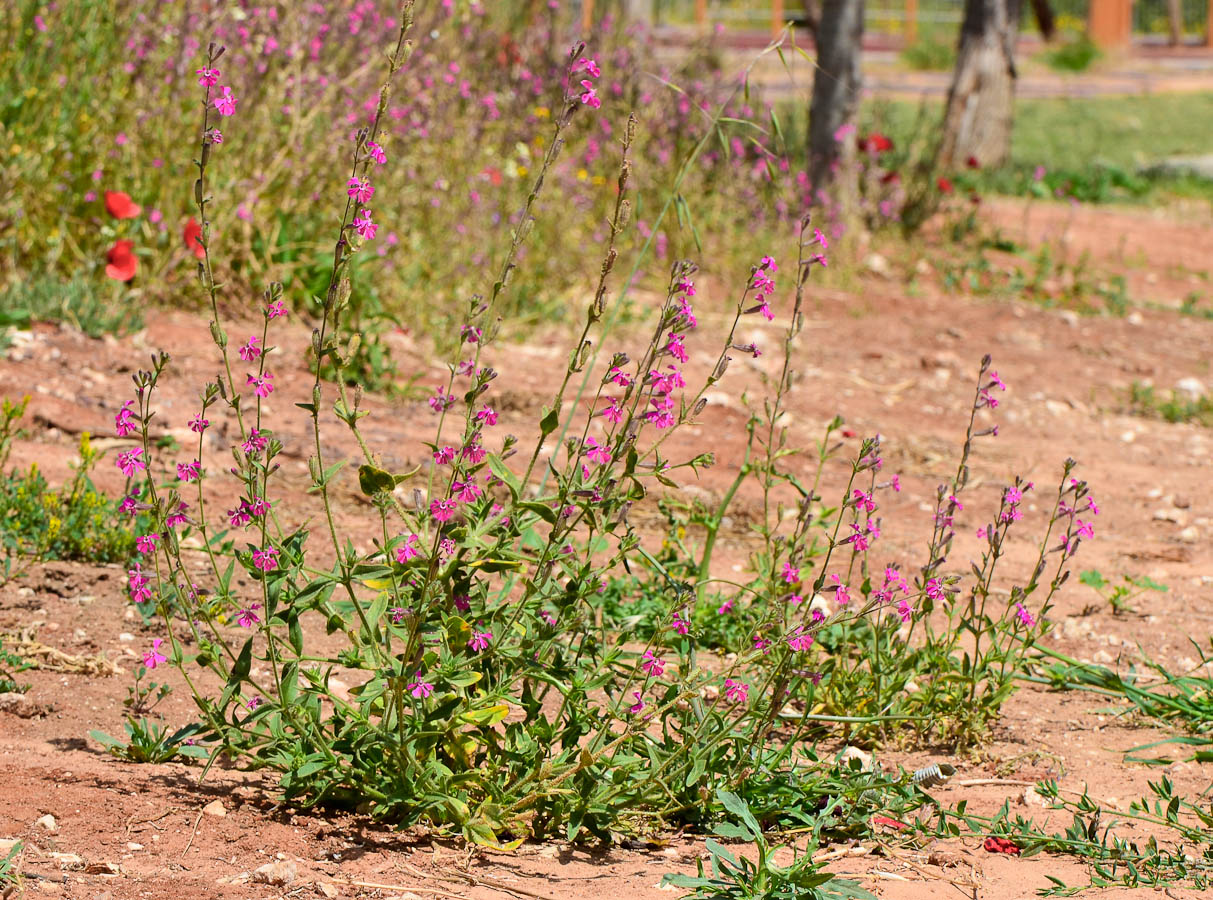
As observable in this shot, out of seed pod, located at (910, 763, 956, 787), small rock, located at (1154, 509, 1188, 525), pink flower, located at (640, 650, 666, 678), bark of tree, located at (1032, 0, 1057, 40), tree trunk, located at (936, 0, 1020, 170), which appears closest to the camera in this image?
pink flower, located at (640, 650, 666, 678)

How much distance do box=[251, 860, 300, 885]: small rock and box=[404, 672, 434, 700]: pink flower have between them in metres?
0.33

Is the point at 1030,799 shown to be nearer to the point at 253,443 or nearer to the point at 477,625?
the point at 477,625

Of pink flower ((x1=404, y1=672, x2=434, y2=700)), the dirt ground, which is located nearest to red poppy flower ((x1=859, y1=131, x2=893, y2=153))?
the dirt ground

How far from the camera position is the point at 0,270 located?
5.27 metres

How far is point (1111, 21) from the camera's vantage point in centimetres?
2548

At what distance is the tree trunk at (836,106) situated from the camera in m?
7.66

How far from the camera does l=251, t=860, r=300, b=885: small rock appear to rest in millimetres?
2088

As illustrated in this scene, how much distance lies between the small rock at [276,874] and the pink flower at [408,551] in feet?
1.68

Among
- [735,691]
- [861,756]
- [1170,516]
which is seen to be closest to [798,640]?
[735,691]

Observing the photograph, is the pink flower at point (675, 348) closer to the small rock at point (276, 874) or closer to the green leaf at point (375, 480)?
the green leaf at point (375, 480)

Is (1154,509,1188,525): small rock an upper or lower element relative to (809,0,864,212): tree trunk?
lower

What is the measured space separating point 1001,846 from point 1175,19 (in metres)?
27.2

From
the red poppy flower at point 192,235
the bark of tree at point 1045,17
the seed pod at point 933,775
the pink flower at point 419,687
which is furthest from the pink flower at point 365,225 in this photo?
the bark of tree at point 1045,17

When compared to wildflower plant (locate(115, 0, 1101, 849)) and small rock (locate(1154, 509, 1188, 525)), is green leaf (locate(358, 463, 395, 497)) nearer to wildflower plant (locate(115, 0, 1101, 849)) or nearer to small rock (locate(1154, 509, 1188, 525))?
wildflower plant (locate(115, 0, 1101, 849))
